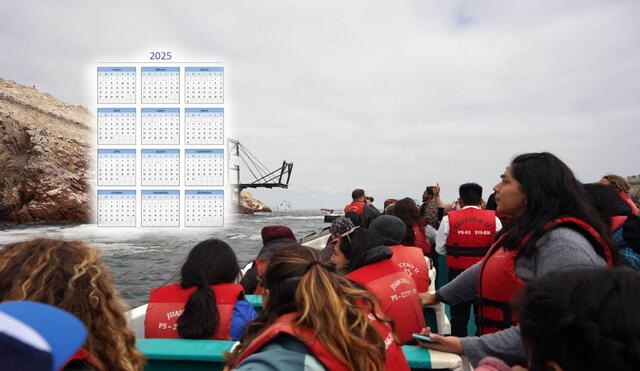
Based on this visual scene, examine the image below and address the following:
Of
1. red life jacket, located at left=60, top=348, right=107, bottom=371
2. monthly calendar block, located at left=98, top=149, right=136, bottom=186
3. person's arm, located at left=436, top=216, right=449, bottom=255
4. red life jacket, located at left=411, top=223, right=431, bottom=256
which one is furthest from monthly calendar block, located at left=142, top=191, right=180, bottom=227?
red life jacket, located at left=60, top=348, right=107, bottom=371

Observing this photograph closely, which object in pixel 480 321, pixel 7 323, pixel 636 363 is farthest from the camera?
pixel 480 321

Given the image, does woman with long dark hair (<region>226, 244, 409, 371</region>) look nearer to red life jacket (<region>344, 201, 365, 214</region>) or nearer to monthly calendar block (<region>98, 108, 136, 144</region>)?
red life jacket (<region>344, 201, 365, 214</region>)

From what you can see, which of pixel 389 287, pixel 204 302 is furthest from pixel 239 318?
pixel 389 287

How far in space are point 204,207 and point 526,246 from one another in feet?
31.1

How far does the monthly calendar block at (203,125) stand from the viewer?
1005 cm

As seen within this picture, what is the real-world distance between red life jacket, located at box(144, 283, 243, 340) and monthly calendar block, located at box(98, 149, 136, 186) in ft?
27.6

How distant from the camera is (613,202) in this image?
2.75m

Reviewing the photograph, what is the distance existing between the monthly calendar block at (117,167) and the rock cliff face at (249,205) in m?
65.2

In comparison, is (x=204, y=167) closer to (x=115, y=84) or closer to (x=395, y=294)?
(x=115, y=84)

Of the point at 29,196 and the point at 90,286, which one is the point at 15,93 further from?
the point at 90,286

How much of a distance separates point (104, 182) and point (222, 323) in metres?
9.11

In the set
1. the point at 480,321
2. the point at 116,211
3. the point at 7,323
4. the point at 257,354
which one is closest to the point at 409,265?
the point at 480,321

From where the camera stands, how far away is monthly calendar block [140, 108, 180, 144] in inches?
397

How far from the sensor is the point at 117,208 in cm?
1021
